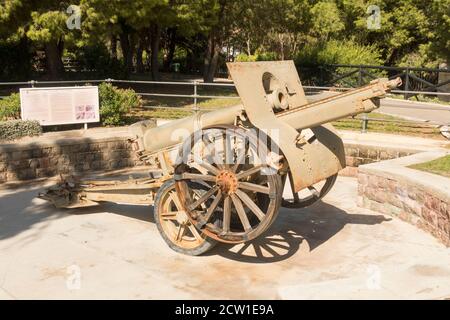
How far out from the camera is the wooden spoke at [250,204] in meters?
5.09

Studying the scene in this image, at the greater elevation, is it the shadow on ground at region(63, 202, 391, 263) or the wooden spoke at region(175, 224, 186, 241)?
the wooden spoke at region(175, 224, 186, 241)

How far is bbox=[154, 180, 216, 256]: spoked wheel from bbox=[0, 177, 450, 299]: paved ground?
117 millimetres

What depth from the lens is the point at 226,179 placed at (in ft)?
17.1

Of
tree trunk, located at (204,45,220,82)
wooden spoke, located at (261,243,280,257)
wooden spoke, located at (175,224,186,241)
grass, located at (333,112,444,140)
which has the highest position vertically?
tree trunk, located at (204,45,220,82)

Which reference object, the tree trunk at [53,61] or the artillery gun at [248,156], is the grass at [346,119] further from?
the artillery gun at [248,156]

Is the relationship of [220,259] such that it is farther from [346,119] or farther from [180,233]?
[346,119]

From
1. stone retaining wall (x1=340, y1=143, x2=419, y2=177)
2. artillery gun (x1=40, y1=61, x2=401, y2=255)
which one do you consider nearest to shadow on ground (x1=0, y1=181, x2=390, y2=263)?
artillery gun (x1=40, y1=61, x2=401, y2=255)

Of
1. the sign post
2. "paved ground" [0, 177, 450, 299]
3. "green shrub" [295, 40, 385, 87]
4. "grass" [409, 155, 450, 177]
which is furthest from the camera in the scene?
"green shrub" [295, 40, 385, 87]

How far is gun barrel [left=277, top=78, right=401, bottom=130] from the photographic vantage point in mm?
4973

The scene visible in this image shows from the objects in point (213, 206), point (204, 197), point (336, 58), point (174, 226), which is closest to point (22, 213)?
point (174, 226)

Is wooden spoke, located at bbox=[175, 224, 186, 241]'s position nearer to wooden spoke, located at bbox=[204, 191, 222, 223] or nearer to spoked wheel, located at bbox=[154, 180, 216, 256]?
spoked wheel, located at bbox=[154, 180, 216, 256]

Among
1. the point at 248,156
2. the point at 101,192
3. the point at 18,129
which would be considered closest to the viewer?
→ the point at 248,156

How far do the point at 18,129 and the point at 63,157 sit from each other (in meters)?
1.09

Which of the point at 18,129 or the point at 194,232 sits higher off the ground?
the point at 18,129
